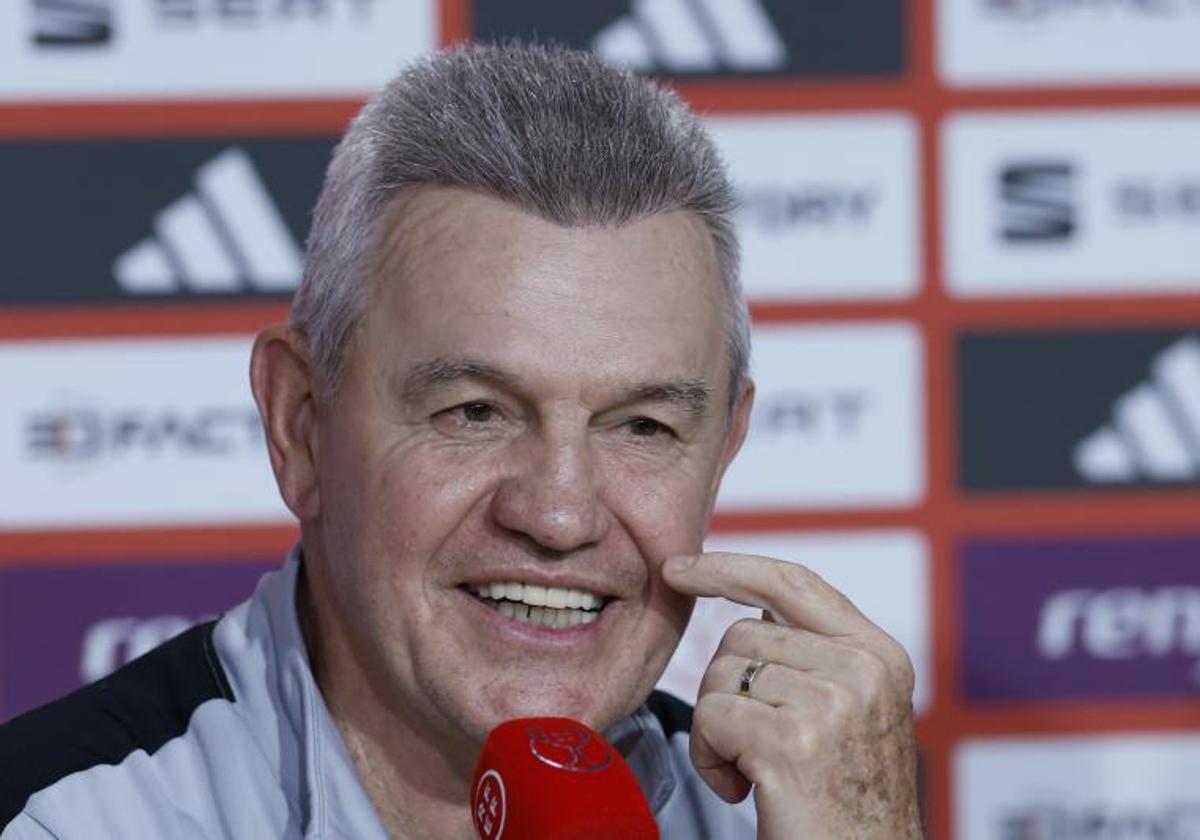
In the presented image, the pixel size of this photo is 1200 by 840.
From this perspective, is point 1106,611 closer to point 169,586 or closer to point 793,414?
point 793,414

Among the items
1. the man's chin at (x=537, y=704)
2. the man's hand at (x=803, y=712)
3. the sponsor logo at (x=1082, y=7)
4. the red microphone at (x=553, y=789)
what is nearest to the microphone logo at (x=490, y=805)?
the red microphone at (x=553, y=789)

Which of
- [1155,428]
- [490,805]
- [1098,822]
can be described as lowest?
[1098,822]

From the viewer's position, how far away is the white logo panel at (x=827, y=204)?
2.50 m

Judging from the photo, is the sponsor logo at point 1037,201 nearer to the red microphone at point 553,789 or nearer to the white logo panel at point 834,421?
the white logo panel at point 834,421

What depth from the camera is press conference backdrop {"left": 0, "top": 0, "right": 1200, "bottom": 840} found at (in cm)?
245

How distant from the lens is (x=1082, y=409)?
2.57 meters

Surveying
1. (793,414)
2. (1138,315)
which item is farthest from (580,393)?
(1138,315)

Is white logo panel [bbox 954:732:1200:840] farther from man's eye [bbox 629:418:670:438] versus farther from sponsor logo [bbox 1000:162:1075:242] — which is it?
man's eye [bbox 629:418:670:438]

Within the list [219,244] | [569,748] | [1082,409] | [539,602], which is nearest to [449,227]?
[539,602]

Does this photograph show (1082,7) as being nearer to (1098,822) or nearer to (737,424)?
(1098,822)

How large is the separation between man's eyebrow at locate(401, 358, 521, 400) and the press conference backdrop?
1181 millimetres

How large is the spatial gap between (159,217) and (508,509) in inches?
53.3

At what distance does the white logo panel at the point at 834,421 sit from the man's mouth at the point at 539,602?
1.17 meters

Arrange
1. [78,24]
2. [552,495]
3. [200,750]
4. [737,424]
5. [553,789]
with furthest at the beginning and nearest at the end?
[78,24], [737,424], [200,750], [552,495], [553,789]
